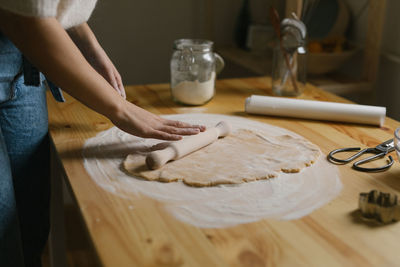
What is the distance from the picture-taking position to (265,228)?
2.12 ft

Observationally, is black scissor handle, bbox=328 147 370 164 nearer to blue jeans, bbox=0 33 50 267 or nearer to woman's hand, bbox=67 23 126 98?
woman's hand, bbox=67 23 126 98

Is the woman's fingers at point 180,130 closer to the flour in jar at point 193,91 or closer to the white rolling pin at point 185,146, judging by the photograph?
the white rolling pin at point 185,146

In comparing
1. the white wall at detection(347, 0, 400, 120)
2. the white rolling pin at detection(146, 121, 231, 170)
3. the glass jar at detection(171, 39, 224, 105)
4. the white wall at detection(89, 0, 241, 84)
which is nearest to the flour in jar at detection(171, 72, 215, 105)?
A: the glass jar at detection(171, 39, 224, 105)

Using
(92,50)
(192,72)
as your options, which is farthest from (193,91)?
(92,50)

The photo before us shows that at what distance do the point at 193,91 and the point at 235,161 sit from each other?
0.37 metres

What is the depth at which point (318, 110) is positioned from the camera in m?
1.09

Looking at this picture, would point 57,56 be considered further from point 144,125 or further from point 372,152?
point 372,152

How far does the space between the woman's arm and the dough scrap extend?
0.23 feet

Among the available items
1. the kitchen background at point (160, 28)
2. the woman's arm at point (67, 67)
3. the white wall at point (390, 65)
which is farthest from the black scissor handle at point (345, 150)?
the kitchen background at point (160, 28)

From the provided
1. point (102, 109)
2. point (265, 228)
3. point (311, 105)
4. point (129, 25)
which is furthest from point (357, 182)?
point (129, 25)

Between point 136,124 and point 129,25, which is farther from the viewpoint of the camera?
point 129,25

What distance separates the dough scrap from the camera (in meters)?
0.79

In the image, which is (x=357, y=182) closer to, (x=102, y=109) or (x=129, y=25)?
(x=102, y=109)

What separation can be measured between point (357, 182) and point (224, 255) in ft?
1.06
